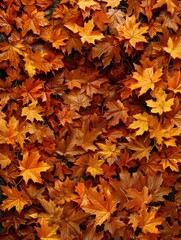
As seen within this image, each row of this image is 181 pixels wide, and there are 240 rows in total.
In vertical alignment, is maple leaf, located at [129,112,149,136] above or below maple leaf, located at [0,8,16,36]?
below

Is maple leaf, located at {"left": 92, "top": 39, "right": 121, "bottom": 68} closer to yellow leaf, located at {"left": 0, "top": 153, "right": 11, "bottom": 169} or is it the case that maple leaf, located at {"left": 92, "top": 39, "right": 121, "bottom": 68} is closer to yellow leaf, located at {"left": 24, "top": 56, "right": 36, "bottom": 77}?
yellow leaf, located at {"left": 24, "top": 56, "right": 36, "bottom": 77}

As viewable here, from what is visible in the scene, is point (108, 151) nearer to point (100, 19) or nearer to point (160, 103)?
point (160, 103)

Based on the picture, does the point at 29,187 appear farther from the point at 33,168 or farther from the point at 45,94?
the point at 45,94

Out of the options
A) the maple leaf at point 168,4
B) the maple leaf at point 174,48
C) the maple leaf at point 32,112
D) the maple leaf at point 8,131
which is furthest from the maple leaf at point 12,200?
the maple leaf at point 168,4

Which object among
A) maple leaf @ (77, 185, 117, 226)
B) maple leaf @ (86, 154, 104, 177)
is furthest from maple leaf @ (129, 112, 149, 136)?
maple leaf @ (77, 185, 117, 226)

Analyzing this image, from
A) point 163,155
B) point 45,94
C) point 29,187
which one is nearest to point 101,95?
point 45,94

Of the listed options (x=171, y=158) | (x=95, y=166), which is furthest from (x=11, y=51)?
(x=171, y=158)
